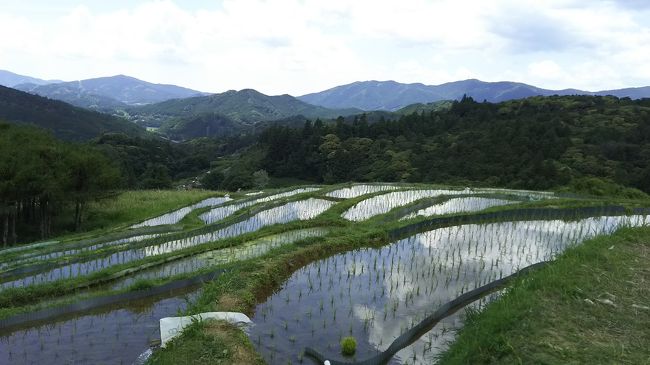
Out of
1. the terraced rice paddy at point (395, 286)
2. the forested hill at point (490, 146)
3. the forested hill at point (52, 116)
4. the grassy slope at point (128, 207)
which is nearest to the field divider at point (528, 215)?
the terraced rice paddy at point (395, 286)

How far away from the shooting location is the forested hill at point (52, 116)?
133250 mm

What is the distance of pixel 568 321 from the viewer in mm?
6969

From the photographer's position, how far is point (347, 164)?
2985 inches

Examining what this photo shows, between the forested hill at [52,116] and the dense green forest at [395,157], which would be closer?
the dense green forest at [395,157]

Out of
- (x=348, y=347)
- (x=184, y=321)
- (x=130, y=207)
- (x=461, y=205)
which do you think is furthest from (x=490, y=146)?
(x=184, y=321)

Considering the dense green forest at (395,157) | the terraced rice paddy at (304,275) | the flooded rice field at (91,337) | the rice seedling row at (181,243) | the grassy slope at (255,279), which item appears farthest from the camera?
the dense green forest at (395,157)

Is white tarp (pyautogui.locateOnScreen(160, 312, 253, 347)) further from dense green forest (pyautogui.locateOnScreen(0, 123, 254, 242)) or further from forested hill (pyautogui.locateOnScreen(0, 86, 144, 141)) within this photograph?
forested hill (pyautogui.locateOnScreen(0, 86, 144, 141))

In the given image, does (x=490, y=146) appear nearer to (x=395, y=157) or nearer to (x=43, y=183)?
(x=395, y=157)

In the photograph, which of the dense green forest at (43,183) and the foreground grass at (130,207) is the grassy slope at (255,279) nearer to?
the foreground grass at (130,207)

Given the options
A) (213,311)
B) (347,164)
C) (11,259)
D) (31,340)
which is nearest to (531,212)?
(213,311)

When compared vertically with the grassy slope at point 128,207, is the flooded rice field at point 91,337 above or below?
above

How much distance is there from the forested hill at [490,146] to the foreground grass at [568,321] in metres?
40.9

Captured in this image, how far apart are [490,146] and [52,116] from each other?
14158 cm

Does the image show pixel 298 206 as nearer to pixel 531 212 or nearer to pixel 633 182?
pixel 531 212
